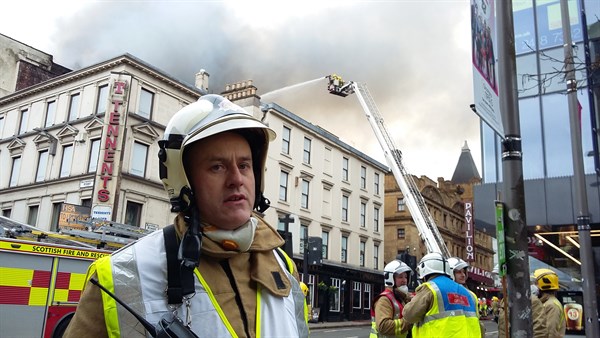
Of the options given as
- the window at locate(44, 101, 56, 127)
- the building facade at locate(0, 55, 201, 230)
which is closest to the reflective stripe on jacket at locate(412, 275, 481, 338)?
the building facade at locate(0, 55, 201, 230)

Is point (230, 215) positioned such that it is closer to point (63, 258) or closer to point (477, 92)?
point (477, 92)

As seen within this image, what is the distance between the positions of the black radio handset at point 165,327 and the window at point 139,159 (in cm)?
2357

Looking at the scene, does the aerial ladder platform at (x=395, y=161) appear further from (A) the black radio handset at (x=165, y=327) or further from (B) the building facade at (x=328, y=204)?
(A) the black radio handset at (x=165, y=327)

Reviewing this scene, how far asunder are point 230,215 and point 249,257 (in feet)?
0.70

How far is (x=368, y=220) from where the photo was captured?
37.4 meters

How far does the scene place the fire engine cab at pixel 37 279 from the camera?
29.4 feet

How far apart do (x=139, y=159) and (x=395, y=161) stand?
43.5 ft

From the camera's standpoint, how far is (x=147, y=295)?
5.02 ft

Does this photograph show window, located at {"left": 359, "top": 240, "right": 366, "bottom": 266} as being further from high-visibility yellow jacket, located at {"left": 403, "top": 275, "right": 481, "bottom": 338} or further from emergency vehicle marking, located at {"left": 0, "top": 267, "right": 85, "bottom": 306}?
high-visibility yellow jacket, located at {"left": 403, "top": 275, "right": 481, "bottom": 338}

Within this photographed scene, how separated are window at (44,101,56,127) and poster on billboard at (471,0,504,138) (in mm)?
26191

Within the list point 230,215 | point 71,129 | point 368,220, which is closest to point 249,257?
point 230,215

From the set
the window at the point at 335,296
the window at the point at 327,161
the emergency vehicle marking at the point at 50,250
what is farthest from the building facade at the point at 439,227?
the emergency vehicle marking at the point at 50,250

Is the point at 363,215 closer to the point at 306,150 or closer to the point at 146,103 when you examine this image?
the point at 306,150

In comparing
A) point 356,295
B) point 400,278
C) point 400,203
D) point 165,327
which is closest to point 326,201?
point 356,295
